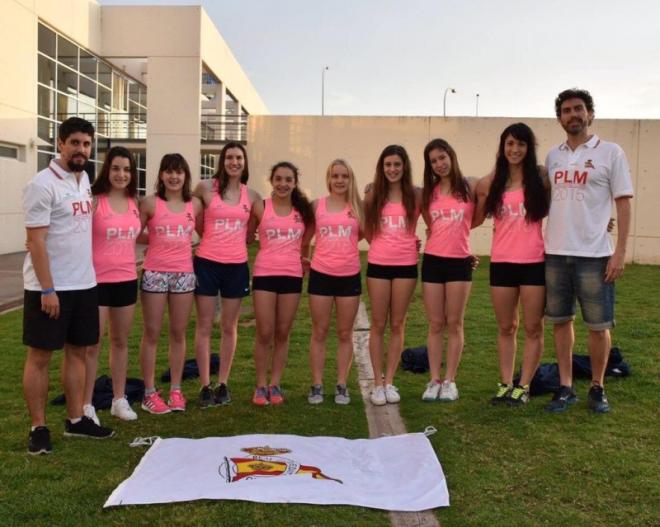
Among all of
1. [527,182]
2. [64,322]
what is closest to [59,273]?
[64,322]

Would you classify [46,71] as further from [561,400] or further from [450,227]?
[561,400]

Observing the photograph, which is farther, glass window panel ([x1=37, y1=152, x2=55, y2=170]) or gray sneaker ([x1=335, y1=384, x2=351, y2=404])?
glass window panel ([x1=37, y1=152, x2=55, y2=170])

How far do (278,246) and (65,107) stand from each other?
17.4 metres

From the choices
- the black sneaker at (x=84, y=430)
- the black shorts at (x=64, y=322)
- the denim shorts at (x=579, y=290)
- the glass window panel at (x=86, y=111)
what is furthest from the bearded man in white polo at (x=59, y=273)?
the glass window panel at (x=86, y=111)

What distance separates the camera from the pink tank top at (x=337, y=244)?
4.48 m

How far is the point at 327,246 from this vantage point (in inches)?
177

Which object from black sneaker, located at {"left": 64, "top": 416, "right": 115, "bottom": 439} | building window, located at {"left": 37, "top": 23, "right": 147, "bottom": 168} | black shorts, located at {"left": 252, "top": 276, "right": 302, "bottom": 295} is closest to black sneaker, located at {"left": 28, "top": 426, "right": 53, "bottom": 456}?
black sneaker, located at {"left": 64, "top": 416, "right": 115, "bottom": 439}

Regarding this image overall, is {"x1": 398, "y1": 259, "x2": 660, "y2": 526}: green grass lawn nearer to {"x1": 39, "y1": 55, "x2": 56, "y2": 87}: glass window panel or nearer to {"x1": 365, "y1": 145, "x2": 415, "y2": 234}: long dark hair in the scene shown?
{"x1": 365, "y1": 145, "x2": 415, "y2": 234}: long dark hair

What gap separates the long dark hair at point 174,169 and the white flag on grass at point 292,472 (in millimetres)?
1663

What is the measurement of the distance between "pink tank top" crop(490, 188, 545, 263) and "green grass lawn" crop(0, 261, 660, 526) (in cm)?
109

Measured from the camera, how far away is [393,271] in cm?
452

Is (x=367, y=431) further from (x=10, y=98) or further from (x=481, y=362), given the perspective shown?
(x=10, y=98)

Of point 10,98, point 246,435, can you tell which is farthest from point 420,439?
point 10,98

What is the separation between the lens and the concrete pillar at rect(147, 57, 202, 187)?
806 inches
